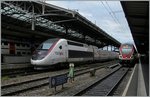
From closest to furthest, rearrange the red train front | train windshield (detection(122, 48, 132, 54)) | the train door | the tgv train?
1. the tgv train
2. the train door
3. the red train front
4. train windshield (detection(122, 48, 132, 54))

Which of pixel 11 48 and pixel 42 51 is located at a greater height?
pixel 11 48

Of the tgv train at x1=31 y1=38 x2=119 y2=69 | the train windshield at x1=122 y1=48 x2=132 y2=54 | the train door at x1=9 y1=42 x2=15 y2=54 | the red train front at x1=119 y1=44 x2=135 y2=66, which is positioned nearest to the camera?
the tgv train at x1=31 y1=38 x2=119 y2=69

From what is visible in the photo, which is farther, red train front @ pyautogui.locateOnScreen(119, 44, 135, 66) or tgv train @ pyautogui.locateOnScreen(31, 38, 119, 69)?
red train front @ pyautogui.locateOnScreen(119, 44, 135, 66)

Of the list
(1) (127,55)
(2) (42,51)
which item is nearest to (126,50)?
(1) (127,55)

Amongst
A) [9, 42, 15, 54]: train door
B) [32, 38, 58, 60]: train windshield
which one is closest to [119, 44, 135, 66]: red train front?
[32, 38, 58, 60]: train windshield

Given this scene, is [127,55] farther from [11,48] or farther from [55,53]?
[11,48]

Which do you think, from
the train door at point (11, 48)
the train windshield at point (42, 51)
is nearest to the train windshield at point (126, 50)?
the train windshield at point (42, 51)

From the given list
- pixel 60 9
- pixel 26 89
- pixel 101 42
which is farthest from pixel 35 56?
pixel 101 42

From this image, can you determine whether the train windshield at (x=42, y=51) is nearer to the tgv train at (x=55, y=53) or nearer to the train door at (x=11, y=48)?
the tgv train at (x=55, y=53)

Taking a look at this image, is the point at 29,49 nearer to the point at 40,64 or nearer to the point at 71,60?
the point at 71,60

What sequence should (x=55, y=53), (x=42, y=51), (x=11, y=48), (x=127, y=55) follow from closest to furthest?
(x=42, y=51)
(x=55, y=53)
(x=11, y=48)
(x=127, y=55)

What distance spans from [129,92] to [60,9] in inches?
1012

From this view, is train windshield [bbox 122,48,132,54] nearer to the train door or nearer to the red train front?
the red train front

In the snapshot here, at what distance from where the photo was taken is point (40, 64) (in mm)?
23656
